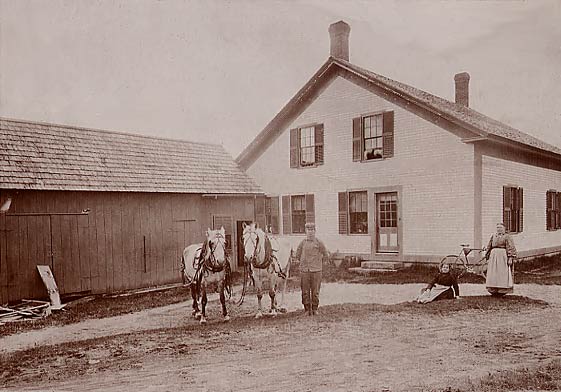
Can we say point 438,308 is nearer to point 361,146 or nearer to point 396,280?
point 396,280

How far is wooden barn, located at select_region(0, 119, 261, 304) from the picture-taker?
873 cm

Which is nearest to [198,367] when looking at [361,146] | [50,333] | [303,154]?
[50,333]

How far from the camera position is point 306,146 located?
13133mm

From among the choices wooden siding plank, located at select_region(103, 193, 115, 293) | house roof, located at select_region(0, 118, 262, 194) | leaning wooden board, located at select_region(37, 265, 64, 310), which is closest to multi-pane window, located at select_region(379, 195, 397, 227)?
house roof, located at select_region(0, 118, 262, 194)

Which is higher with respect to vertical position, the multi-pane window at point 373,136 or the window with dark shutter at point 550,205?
the multi-pane window at point 373,136

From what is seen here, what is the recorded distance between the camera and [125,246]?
33.2 ft

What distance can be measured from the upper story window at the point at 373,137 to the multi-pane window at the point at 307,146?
4.40 ft

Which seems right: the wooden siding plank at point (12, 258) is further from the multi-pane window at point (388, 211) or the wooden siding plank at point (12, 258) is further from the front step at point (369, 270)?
the multi-pane window at point (388, 211)

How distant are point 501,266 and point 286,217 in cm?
682

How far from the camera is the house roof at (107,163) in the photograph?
909 cm

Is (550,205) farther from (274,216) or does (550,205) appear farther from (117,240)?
(117,240)

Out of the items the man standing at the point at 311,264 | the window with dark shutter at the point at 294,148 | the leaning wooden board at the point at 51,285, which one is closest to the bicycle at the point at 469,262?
the man standing at the point at 311,264

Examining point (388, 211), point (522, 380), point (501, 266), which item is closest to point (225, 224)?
point (388, 211)

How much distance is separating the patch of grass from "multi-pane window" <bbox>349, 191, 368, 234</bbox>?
8.07 metres
